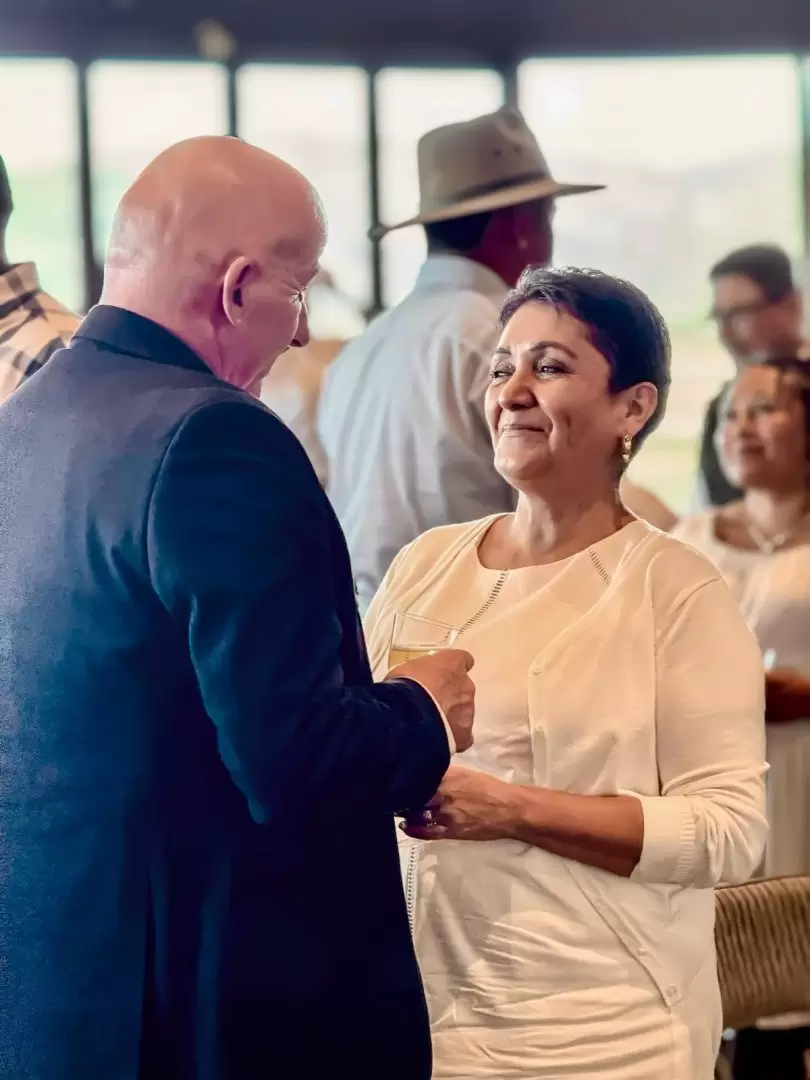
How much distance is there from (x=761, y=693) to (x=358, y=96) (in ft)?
18.2

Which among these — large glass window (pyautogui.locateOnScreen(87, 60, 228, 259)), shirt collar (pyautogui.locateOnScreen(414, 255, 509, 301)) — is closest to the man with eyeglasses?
shirt collar (pyautogui.locateOnScreen(414, 255, 509, 301))

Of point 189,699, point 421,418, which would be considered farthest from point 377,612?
point 421,418

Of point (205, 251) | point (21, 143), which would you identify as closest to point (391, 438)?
point (205, 251)

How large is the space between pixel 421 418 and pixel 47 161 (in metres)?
4.30

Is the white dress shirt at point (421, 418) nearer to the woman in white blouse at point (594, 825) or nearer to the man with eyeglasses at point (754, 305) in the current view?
the woman in white blouse at point (594, 825)

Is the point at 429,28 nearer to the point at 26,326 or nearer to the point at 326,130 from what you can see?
the point at 326,130

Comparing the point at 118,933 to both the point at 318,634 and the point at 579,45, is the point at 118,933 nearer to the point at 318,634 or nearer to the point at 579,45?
the point at 318,634

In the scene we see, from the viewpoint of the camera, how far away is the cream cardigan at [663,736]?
1518mm

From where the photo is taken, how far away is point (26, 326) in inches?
81.1

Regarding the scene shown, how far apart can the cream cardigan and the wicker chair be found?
0.53 meters

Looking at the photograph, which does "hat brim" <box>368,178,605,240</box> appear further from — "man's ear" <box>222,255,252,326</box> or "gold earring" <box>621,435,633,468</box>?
"man's ear" <box>222,255,252,326</box>

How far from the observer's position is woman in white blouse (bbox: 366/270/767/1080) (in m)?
1.51

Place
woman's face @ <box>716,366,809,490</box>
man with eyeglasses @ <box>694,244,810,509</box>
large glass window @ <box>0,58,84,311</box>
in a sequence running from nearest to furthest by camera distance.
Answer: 1. woman's face @ <box>716,366,809,490</box>
2. man with eyeglasses @ <box>694,244,810,509</box>
3. large glass window @ <box>0,58,84,311</box>

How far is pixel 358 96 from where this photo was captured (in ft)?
21.7
